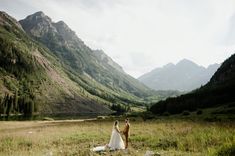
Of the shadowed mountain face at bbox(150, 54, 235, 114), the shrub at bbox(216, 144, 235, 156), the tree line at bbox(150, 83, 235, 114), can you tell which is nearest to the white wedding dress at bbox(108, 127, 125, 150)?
the shrub at bbox(216, 144, 235, 156)

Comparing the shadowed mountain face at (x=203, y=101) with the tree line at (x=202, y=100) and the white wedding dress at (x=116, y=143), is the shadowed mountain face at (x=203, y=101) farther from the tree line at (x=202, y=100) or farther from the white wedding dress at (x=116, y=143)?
the white wedding dress at (x=116, y=143)

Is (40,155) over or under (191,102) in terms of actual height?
under

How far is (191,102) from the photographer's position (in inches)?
4333

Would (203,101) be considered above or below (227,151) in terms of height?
above

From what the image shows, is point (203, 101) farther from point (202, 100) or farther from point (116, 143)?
point (116, 143)

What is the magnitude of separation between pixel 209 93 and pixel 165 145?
91.7 metres

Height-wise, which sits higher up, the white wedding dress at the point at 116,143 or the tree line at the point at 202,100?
the tree line at the point at 202,100

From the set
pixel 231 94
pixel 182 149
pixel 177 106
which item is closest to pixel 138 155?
pixel 182 149

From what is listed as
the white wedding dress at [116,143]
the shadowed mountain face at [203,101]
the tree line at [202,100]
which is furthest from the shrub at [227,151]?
Answer: the tree line at [202,100]

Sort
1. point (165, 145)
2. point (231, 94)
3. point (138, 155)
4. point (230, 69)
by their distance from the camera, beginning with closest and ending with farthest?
point (138, 155) → point (165, 145) → point (231, 94) → point (230, 69)

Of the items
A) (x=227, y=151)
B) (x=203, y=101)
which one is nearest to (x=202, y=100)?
(x=203, y=101)

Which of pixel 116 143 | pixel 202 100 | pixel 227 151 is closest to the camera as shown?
pixel 227 151

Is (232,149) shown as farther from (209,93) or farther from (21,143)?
(209,93)

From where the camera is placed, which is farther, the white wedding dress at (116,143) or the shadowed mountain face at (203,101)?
the shadowed mountain face at (203,101)
